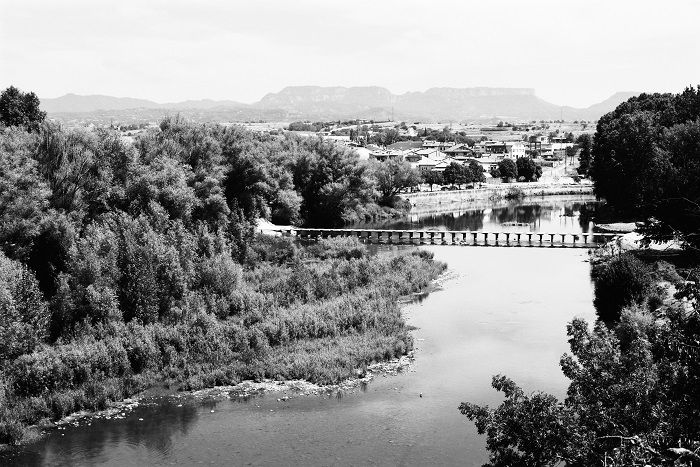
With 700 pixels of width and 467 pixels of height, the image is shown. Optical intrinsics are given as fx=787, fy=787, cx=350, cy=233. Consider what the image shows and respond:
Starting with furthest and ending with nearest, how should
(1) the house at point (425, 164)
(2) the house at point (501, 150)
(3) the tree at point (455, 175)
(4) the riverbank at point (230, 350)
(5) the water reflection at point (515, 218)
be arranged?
(2) the house at point (501, 150) → (1) the house at point (425, 164) → (3) the tree at point (455, 175) → (5) the water reflection at point (515, 218) → (4) the riverbank at point (230, 350)

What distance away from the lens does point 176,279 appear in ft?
86.3

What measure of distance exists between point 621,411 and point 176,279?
18.8 meters

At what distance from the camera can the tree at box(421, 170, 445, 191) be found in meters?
84.2

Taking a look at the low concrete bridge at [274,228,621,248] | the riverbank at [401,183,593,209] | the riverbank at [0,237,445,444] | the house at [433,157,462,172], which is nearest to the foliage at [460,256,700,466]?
the riverbank at [0,237,445,444]

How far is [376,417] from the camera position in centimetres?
1934

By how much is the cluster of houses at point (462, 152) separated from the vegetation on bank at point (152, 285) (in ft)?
141

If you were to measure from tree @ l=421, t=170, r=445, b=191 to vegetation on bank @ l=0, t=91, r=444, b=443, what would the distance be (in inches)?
1828

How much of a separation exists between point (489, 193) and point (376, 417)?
207 ft

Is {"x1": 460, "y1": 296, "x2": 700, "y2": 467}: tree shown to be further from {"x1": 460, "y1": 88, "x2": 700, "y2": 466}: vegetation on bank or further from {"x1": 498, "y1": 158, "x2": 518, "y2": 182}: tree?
{"x1": 498, "y1": 158, "x2": 518, "y2": 182}: tree

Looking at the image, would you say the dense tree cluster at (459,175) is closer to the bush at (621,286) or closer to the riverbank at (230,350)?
the riverbank at (230,350)

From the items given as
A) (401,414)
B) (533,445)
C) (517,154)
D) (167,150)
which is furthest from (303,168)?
(517,154)

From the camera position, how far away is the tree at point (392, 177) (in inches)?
2667

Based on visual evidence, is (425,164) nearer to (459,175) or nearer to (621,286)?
(459,175)

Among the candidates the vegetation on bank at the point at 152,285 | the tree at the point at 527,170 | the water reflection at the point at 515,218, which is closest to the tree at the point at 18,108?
the vegetation on bank at the point at 152,285
